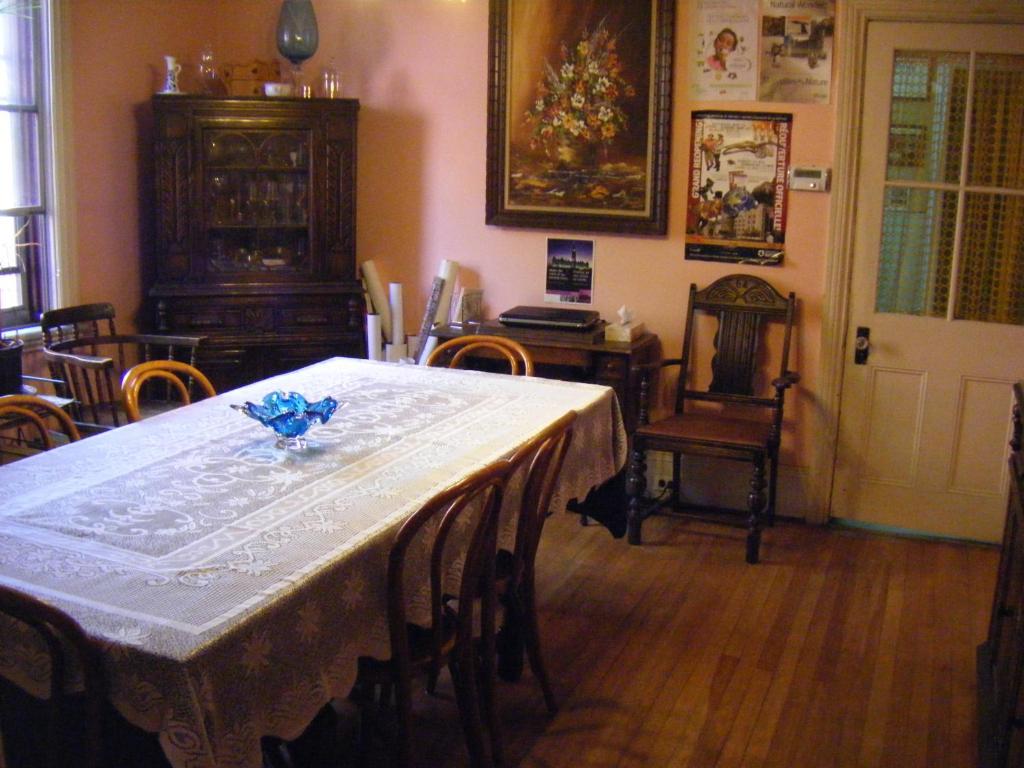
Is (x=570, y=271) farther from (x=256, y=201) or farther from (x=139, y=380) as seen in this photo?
(x=139, y=380)

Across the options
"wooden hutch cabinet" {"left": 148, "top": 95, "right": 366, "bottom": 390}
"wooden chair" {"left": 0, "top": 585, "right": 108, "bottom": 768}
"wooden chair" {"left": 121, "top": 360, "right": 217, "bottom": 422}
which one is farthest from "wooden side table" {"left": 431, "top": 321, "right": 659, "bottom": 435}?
"wooden chair" {"left": 0, "top": 585, "right": 108, "bottom": 768}

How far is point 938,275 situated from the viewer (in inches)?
177

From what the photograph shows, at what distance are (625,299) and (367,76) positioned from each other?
1605mm

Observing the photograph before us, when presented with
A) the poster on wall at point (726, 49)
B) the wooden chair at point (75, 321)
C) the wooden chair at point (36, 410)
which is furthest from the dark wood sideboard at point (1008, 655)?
the wooden chair at point (75, 321)

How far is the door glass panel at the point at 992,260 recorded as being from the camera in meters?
4.39

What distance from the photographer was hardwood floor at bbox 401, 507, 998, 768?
3043 mm

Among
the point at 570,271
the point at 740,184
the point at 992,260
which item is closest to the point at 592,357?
the point at 570,271

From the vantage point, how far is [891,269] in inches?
180

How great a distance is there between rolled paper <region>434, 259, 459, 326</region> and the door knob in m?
1.79

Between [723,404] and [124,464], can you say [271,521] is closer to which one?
[124,464]

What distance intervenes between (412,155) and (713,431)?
1.96 m

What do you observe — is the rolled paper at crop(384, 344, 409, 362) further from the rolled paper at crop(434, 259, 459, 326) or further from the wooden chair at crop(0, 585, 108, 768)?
the wooden chair at crop(0, 585, 108, 768)

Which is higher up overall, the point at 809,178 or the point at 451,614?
the point at 809,178

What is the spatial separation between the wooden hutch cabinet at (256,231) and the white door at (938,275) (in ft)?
7.32
